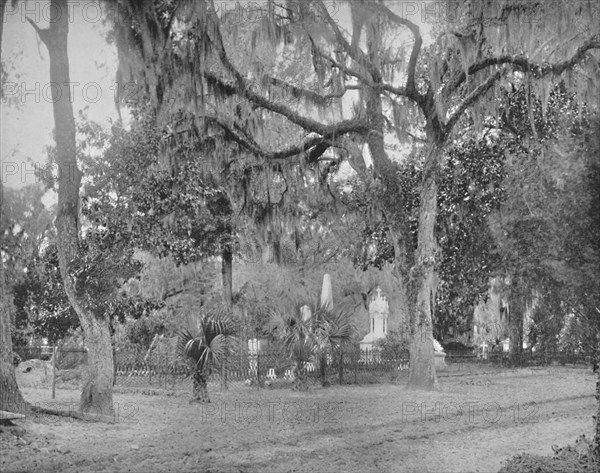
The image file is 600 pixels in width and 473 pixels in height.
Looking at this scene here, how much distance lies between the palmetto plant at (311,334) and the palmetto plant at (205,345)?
2753mm

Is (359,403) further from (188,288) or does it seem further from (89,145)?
(188,288)

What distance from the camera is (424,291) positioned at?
52.0ft

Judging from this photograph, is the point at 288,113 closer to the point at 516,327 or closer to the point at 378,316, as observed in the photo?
the point at 516,327

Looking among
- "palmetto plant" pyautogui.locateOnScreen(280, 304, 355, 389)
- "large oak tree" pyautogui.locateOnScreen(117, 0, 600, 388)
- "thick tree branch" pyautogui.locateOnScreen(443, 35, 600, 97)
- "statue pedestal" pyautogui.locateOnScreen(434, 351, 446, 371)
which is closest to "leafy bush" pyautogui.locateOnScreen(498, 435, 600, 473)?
"large oak tree" pyautogui.locateOnScreen(117, 0, 600, 388)

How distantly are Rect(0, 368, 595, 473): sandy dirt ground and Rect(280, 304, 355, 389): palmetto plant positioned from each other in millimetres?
855

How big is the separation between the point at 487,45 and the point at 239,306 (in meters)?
14.7

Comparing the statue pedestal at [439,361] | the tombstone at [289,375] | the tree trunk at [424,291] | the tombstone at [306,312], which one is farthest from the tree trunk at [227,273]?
the statue pedestal at [439,361]

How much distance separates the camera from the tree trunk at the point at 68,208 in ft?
33.1

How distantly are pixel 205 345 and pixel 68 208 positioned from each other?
369 cm

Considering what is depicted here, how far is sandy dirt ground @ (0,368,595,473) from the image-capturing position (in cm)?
716

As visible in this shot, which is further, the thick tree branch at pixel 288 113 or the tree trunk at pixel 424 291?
the tree trunk at pixel 424 291

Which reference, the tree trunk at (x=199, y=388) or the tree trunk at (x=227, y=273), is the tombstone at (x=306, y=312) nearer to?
the tree trunk at (x=199, y=388)

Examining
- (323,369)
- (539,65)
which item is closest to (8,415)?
(323,369)

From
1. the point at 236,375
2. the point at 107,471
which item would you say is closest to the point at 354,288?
the point at 236,375
